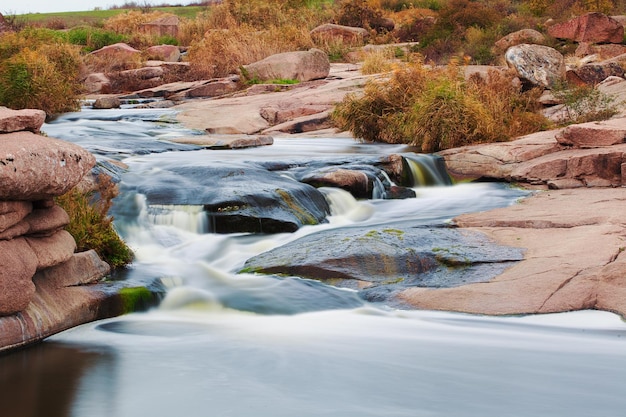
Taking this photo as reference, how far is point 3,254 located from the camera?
5668mm

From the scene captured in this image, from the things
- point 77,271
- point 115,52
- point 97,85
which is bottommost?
point 77,271

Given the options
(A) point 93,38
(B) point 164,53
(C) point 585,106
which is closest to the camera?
(C) point 585,106

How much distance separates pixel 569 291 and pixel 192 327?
2.96 metres

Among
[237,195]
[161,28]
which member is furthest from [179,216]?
[161,28]

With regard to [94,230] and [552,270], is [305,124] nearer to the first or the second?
[94,230]

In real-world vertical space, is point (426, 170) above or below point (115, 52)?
below

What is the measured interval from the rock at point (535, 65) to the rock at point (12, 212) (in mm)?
13597

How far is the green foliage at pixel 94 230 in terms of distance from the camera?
23.2ft

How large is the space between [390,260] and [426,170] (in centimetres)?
480

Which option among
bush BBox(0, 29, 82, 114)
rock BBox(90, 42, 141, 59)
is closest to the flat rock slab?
bush BBox(0, 29, 82, 114)

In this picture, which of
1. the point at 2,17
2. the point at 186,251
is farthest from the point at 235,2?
the point at 186,251

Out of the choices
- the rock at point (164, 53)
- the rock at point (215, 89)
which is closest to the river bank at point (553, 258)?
the rock at point (215, 89)

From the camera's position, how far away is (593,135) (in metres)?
11.7

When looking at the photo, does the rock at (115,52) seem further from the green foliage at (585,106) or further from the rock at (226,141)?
the green foliage at (585,106)
